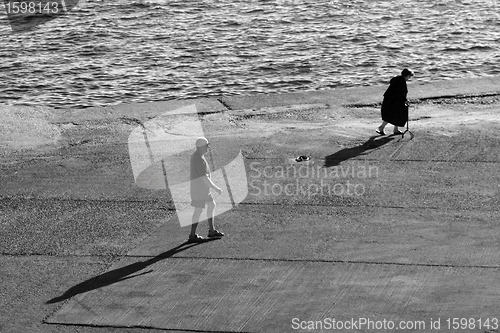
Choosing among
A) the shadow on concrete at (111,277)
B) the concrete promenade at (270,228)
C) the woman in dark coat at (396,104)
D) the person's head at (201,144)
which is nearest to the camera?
the concrete promenade at (270,228)

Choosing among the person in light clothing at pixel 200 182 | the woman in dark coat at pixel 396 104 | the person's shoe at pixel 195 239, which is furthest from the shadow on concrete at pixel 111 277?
the woman in dark coat at pixel 396 104

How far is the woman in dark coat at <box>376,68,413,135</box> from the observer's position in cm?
1683

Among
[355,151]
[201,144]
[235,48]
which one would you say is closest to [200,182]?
[201,144]

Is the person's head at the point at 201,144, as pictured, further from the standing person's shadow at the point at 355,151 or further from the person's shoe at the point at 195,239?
the standing person's shadow at the point at 355,151

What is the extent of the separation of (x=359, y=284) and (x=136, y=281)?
2.93m

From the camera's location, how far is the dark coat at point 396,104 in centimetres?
1683

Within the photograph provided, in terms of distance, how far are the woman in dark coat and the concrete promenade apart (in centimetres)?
40

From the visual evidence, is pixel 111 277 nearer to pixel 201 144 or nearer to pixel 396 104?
pixel 201 144

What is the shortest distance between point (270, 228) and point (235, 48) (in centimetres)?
1773

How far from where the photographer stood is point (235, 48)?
3022cm

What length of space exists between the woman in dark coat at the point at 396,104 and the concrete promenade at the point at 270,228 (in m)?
0.40

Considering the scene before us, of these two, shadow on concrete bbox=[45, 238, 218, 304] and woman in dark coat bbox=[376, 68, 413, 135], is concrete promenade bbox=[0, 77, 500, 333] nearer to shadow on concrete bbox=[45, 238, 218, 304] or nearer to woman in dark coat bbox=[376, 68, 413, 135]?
shadow on concrete bbox=[45, 238, 218, 304]

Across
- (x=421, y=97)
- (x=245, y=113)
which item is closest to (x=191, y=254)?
(x=245, y=113)

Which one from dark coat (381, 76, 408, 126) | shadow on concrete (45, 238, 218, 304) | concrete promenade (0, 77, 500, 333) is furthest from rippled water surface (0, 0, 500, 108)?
shadow on concrete (45, 238, 218, 304)
